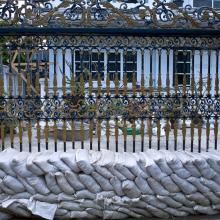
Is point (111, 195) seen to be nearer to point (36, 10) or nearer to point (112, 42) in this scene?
point (112, 42)

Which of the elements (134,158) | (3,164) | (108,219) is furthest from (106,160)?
(3,164)

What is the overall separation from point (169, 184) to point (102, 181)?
31.7 inches

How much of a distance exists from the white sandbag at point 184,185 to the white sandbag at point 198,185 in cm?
4

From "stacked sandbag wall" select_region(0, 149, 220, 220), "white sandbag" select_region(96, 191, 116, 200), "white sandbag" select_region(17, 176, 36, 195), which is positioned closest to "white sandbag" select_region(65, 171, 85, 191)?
"stacked sandbag wall" select_region(0, 149, 220, 220)

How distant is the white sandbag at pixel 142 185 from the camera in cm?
531

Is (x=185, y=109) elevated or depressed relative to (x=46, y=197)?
elevated

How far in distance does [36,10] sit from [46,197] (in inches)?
90.6

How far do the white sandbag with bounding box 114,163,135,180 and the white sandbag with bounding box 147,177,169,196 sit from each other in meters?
0.22

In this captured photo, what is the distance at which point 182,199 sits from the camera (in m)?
5.40

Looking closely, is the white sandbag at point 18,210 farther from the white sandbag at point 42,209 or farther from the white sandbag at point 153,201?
the white sandbag at point 153,201

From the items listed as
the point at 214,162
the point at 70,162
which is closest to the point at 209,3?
the point at 214,162

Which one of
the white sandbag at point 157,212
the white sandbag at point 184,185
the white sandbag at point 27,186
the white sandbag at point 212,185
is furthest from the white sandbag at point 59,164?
the white sandbag at point 212,185

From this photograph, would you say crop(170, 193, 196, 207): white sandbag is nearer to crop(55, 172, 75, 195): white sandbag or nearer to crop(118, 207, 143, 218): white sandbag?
crop(118, 207, 143, 218): white sandbag

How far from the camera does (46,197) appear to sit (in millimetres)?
5258
